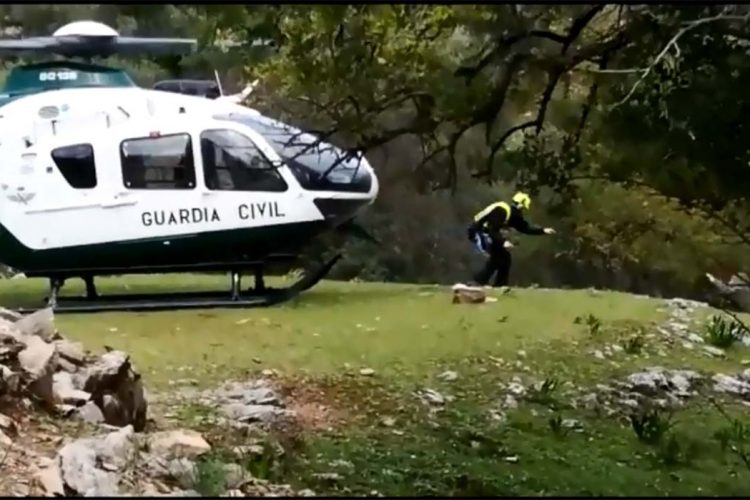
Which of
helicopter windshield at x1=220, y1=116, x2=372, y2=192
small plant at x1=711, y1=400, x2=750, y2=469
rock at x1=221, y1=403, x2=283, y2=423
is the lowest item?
small plant at x1=711, y1=400, x2=750, y2=469

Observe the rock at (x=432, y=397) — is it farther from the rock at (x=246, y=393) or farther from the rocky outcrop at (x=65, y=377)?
the rocky outcrop at (x=65, y=377)

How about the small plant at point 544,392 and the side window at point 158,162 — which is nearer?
the small plant at point 544,392

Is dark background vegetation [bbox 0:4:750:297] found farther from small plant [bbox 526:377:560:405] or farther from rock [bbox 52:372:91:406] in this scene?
rock [bbox 52:372:91:406]

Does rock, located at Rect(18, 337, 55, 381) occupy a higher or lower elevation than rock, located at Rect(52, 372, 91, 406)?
higher

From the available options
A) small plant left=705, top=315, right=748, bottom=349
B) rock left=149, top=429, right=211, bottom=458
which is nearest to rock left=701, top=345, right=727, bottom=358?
small plant left=705, top=315, right=748, bottom=349

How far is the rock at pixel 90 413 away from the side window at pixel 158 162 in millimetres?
3944

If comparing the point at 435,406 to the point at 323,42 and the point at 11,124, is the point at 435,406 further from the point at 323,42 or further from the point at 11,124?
the point at 11,124

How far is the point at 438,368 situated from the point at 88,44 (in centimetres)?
288

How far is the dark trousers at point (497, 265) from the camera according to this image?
9.65 meters

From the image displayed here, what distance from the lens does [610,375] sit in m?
6.39

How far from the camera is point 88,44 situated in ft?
Answer: 23.4

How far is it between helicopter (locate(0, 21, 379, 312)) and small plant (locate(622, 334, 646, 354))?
2.11m

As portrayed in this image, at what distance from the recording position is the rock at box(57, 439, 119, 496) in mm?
3295

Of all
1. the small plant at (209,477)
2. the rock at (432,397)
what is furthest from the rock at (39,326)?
the rock at (432,397)
